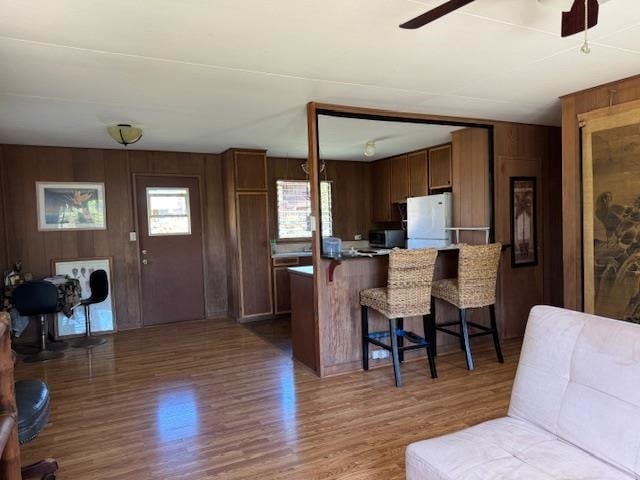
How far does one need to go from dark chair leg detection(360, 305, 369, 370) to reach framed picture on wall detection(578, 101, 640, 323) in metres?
1.76

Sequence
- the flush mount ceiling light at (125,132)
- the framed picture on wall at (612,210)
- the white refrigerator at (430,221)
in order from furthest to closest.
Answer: the white refrigerator at (430,221) → the flush mount ceiling light at (125,132) → the framed picture on wall at (612,210)

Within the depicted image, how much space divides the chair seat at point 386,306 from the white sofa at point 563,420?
1.42 metres

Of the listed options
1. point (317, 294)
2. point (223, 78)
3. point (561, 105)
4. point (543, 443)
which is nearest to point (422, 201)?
point (561, 105)

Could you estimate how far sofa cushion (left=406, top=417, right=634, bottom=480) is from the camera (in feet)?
4.91

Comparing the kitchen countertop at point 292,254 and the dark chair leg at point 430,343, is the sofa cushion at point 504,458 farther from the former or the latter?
the kitchen countertop at point 292,254

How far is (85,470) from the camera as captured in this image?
233cm

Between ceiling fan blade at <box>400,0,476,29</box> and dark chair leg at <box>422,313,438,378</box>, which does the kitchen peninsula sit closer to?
dark chair leg at <box>422,313,438,378</box>

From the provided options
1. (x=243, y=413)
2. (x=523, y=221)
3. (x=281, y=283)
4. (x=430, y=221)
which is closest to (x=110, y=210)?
(x=281, y=283)

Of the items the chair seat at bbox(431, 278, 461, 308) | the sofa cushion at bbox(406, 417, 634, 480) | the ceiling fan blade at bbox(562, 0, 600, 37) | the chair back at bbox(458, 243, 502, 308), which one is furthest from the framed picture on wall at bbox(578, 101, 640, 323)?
the sofa cushion at bbox(406, 417, 634, 480)

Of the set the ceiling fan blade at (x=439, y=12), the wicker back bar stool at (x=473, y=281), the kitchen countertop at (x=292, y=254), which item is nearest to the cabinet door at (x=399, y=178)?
the kitchen countertop at (x=292, y=254)

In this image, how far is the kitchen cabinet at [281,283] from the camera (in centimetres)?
593

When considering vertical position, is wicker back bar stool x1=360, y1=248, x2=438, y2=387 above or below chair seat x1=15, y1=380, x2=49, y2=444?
above

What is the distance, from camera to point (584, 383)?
1682 mm

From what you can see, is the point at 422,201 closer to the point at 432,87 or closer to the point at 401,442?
the point at 432,87
